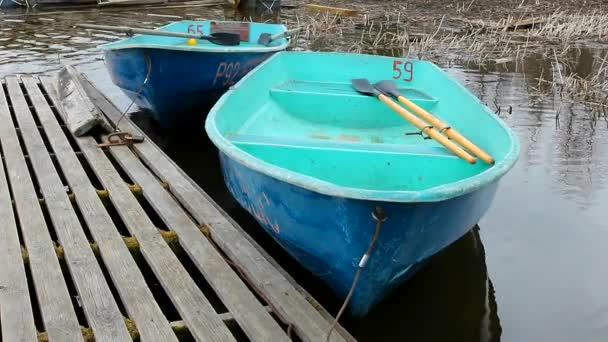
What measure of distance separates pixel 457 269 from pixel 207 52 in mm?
3276

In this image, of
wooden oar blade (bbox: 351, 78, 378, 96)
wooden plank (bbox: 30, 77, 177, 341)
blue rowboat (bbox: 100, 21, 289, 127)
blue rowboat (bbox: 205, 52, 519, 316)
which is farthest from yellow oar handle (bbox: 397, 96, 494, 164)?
blue rowboat (bbox: 100, 21, 289, 127)

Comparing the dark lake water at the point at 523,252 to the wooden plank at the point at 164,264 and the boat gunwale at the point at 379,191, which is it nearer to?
the wooden plank at the point at 164,264

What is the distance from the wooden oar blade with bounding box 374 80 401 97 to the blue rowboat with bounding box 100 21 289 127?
1.63 m

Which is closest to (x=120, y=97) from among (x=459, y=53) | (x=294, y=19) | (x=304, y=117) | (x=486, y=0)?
(x=304, y=117)

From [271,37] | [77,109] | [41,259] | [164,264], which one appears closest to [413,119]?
[164,264]

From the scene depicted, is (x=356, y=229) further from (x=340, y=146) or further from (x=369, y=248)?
(x=340, y=146)

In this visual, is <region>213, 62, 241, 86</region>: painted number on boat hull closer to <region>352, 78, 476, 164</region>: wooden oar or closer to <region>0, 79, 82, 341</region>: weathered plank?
<region>352, 78, 476, 164</region>: wooden oar

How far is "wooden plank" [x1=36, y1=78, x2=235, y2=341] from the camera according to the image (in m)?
2.82

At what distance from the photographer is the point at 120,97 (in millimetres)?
7887

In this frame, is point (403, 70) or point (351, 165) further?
point (403, 70)

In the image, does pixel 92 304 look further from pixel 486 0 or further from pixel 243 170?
pixel 486 0

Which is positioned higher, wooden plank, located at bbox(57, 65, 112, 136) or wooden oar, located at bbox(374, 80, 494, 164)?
wooden oar, located at bbox(374, 80, 494, 164)

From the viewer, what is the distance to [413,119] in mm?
4219

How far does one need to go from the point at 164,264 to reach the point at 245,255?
1.55 ft
